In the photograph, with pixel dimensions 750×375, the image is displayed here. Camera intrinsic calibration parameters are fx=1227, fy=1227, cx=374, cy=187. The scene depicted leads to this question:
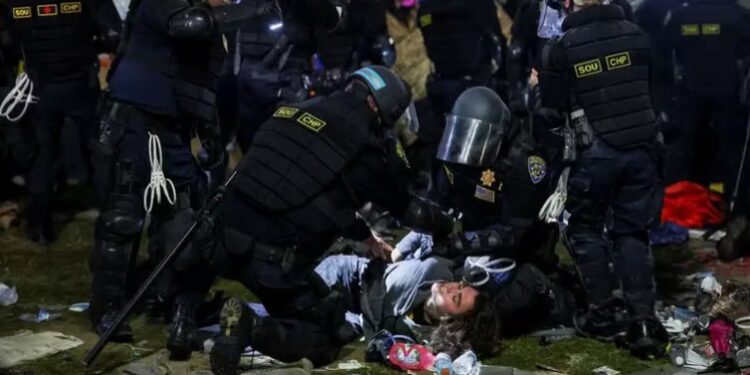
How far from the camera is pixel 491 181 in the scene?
26.3 ft

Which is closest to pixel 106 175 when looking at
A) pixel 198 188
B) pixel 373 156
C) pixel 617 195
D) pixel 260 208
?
pixel 198 188

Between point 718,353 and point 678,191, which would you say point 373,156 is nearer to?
point 718,353

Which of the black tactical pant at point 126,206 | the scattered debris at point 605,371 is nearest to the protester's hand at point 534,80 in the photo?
the scattered debris at point 605,371

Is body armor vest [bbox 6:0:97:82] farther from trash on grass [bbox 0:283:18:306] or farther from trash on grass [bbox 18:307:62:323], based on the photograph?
trash on grass [bbox 18:307:62:323]

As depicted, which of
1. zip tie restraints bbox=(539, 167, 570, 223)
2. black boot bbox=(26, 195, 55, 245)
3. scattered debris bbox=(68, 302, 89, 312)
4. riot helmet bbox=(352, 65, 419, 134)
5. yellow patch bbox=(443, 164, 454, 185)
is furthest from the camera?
black boot bbox=(26, 195, 55, 245)

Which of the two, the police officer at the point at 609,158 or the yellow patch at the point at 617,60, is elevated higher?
the yellow patch at the point at 617,60

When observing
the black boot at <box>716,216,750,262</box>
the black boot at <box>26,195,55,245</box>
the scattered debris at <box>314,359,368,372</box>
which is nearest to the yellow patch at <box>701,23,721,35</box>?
the black boot at <box>716,216,750,262</box>

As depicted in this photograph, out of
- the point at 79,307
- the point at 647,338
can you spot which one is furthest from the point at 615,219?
the point at 79,307

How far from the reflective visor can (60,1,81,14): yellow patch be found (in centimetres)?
335

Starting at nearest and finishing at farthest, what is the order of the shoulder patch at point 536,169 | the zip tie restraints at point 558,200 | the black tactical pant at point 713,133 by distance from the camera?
the zip tie restraints at point 558,200
the shoulder patch at point 536,169
the black tactical pant at point 713,133

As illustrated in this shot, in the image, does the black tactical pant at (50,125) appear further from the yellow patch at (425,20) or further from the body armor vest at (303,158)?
the body armor vest at (303,158)

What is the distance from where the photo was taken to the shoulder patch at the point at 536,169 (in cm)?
792

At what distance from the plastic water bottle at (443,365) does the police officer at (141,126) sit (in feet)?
5.84

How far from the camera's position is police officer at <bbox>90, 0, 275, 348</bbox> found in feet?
25.1
